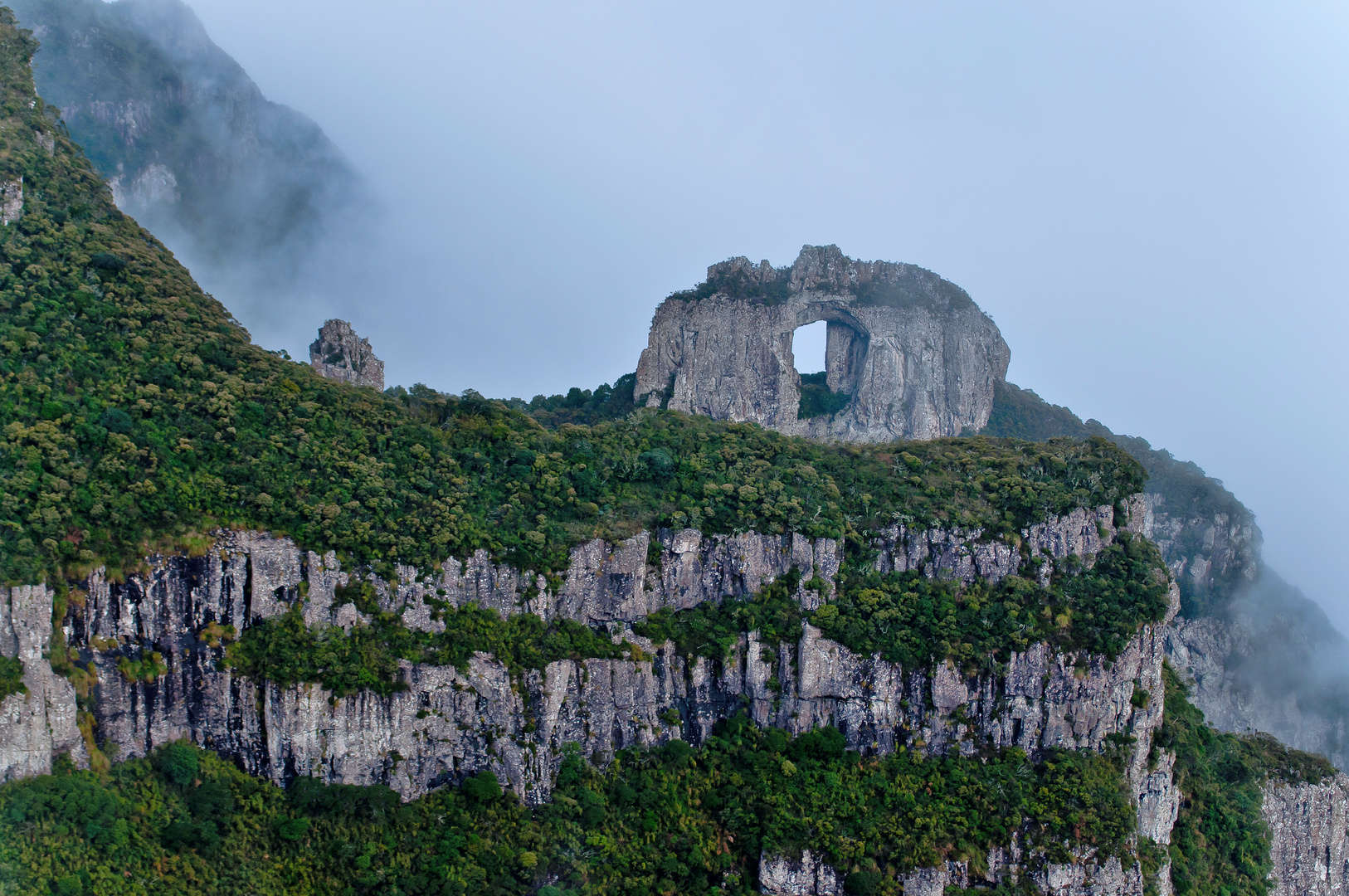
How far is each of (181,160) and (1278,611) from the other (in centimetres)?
11767

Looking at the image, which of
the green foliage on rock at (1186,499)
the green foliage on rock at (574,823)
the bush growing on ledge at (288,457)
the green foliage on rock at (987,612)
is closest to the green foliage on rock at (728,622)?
the green foliage on rock at (987,612)

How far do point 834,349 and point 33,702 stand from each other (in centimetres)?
6986

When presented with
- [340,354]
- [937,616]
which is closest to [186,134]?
[340,354]

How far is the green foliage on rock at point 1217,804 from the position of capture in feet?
169

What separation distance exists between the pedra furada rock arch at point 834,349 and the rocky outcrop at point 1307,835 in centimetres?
3888

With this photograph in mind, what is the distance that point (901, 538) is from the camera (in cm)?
5356

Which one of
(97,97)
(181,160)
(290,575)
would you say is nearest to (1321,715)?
(290,575)

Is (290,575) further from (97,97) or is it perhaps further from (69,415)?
(97,97)

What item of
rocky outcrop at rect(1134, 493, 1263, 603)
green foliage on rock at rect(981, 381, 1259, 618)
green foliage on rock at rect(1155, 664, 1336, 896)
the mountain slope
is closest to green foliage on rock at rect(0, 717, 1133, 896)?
green foliage on rock at rect(1155, 664, 1336, 896)

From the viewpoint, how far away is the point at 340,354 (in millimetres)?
67438

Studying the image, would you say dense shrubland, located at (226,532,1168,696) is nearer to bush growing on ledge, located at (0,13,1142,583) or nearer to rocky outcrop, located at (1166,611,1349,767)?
bush growing on ledge, located at (0,13,1142,583)

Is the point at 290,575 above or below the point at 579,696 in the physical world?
above

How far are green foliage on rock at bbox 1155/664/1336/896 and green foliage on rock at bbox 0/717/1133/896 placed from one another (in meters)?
8.68

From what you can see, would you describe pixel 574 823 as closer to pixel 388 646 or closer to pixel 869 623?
pixel 388 646
